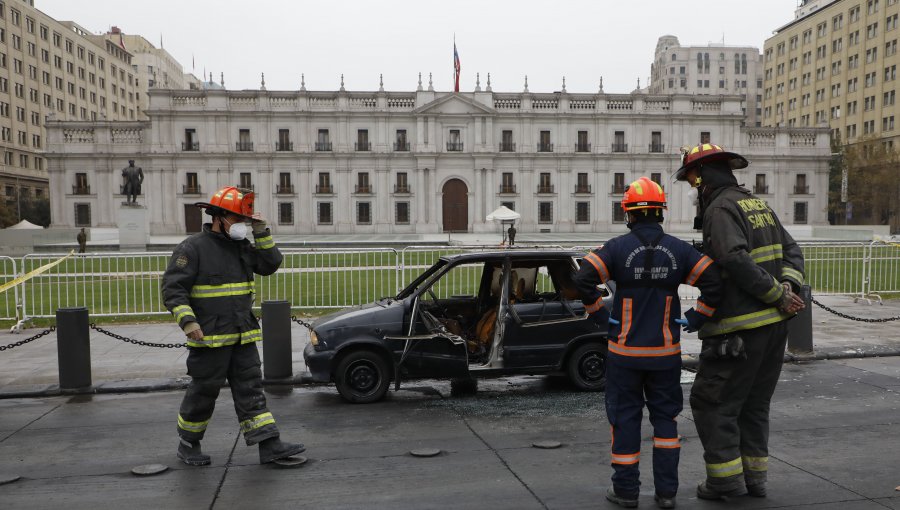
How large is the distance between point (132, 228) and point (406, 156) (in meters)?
28.5

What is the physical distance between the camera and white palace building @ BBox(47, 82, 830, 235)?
58.5 metres

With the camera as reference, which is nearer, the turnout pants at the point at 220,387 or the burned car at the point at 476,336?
the turnout pants at the point at 220,387

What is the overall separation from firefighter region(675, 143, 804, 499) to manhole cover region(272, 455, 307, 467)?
292 cm

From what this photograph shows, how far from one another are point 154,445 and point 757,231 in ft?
16.7

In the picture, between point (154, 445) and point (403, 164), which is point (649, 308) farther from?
point (403, 164)

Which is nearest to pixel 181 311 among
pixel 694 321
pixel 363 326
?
pixel 363 326

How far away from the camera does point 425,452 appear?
5.29m

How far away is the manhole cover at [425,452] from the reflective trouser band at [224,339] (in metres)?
1.57

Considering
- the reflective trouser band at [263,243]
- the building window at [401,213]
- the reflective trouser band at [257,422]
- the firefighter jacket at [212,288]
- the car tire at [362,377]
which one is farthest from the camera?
the building window at [401,213]

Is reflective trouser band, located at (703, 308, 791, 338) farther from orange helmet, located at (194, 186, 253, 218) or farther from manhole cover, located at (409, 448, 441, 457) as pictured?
orange helmet, located at (194, 186, 253, 218)

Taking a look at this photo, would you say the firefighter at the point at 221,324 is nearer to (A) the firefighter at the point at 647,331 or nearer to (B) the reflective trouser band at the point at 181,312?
(B) the reflective trouser band at the point at 181,312

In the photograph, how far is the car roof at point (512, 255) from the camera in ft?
23.3

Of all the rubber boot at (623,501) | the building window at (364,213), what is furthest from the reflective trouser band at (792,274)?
the building window at (364,213)

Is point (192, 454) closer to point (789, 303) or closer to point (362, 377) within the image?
point (362, 377)
